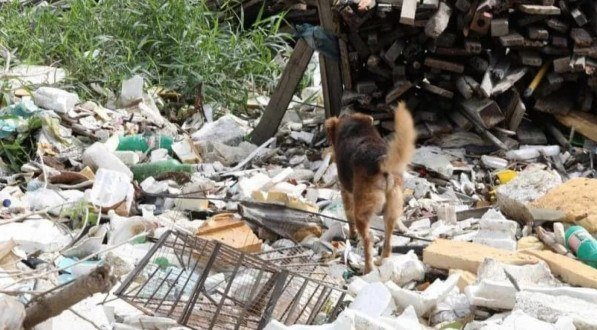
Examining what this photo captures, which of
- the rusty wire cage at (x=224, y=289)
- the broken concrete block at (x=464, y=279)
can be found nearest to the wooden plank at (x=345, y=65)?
the rusty wire cage at (x=224, y=289)

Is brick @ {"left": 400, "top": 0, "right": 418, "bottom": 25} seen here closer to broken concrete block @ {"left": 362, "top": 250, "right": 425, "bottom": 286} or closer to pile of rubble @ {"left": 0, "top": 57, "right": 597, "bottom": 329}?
pile of rubble @ {"left": 0, "top": 57, "right": 597, "bottom": 329}

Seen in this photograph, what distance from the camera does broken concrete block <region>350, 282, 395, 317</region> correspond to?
4637mm

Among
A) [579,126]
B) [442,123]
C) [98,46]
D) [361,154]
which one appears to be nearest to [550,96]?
[579,126]

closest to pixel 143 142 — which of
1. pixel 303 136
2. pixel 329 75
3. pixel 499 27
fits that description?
pixel 303 136

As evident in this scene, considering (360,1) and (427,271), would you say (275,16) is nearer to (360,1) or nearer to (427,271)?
(360,1)

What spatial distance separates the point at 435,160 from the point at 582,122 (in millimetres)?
1183

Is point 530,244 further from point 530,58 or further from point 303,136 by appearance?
point 303,136

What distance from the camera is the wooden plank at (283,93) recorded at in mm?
7949

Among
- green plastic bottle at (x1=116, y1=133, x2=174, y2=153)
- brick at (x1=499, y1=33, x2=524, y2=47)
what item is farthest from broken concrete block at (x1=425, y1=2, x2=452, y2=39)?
green plastic bottle at (x1=116, y1=133, x2=174, y2=153)

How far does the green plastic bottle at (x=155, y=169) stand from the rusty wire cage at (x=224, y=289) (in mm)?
1823

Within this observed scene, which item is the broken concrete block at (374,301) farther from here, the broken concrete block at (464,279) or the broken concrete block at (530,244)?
the broken concrete block at (530,244)

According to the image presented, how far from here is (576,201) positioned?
19.7 ft

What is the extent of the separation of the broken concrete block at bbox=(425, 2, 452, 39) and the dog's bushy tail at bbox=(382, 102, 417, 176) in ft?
6.70

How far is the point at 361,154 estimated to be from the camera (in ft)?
18.0
